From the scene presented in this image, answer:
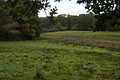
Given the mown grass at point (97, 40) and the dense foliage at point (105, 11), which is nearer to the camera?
the dense foliage at point (105, 11)

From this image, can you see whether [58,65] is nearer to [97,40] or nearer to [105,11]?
[105,11]

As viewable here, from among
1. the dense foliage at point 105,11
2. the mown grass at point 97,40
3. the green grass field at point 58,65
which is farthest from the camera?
the mown grass at point 97,40

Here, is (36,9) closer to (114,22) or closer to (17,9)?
(17,9)

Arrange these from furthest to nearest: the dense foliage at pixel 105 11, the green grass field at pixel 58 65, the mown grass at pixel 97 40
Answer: the mown grass at pixel 97 40
the green grass field at pixel 58 65
the dense foliage at pixel 105 11

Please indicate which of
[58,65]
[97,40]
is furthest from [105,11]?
[97,40]


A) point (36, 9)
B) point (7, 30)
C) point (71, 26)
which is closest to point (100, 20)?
point (36, 9)

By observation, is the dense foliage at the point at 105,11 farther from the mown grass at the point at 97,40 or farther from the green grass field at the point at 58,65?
the mown grass at the point at 97,40

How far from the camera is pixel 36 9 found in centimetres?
938

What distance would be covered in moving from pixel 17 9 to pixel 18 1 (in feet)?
1.50

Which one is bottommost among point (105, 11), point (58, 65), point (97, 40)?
point (97, 40)

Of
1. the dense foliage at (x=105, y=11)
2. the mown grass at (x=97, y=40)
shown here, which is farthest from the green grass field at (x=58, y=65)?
the mown grass at (x=97, y=40)

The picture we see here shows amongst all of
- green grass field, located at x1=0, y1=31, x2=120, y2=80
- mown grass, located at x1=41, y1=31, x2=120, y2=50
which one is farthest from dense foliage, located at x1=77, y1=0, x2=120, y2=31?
mown grass, located at x1=41, y1=31, x2=120, y2=50

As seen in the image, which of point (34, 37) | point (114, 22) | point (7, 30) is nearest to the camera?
point (114, 22)

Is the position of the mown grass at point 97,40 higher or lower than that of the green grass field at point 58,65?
lower
